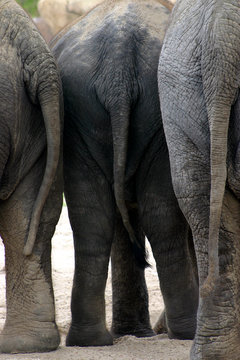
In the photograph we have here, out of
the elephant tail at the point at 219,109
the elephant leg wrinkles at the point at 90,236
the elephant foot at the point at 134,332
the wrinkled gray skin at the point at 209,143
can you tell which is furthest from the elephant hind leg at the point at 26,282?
the elephant tail at the point at 219,109

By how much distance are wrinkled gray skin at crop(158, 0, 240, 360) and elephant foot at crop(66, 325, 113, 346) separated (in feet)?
2.93

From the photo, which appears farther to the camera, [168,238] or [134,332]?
[134,332]

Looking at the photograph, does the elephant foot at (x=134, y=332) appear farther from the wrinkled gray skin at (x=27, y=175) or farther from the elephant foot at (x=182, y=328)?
the wrinkled gray skin at (x=27, y=175)

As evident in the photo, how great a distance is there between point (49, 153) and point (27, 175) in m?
0.16

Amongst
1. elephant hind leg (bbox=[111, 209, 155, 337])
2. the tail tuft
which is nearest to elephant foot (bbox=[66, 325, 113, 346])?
the tail tuft

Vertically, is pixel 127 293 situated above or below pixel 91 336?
above

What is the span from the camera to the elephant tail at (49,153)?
3.84m

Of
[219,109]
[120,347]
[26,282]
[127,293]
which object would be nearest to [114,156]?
[26,282]

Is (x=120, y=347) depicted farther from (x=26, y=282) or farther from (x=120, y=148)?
(x=120, y=148)

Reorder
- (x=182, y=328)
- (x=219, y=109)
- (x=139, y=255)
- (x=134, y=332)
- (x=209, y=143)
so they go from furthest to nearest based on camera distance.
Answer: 1. (x=134, y=332)
2. (x=139, y=255)
3. (x=182, y=328)
4. (x=209, y=143)
5. (x=219, y=109)

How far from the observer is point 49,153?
→ 12.6 feet

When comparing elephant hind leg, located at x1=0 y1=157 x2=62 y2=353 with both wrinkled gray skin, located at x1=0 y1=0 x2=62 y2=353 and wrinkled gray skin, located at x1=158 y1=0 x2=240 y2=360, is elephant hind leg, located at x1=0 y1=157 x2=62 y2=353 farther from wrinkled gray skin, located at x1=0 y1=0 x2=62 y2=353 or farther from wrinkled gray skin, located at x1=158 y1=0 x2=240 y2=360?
wrinkled gray skin, located at x1=158 y1=0 x2=240 y2=360

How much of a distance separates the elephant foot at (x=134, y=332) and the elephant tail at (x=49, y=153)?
1.06 m

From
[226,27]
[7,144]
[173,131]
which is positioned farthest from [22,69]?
[226,27]
